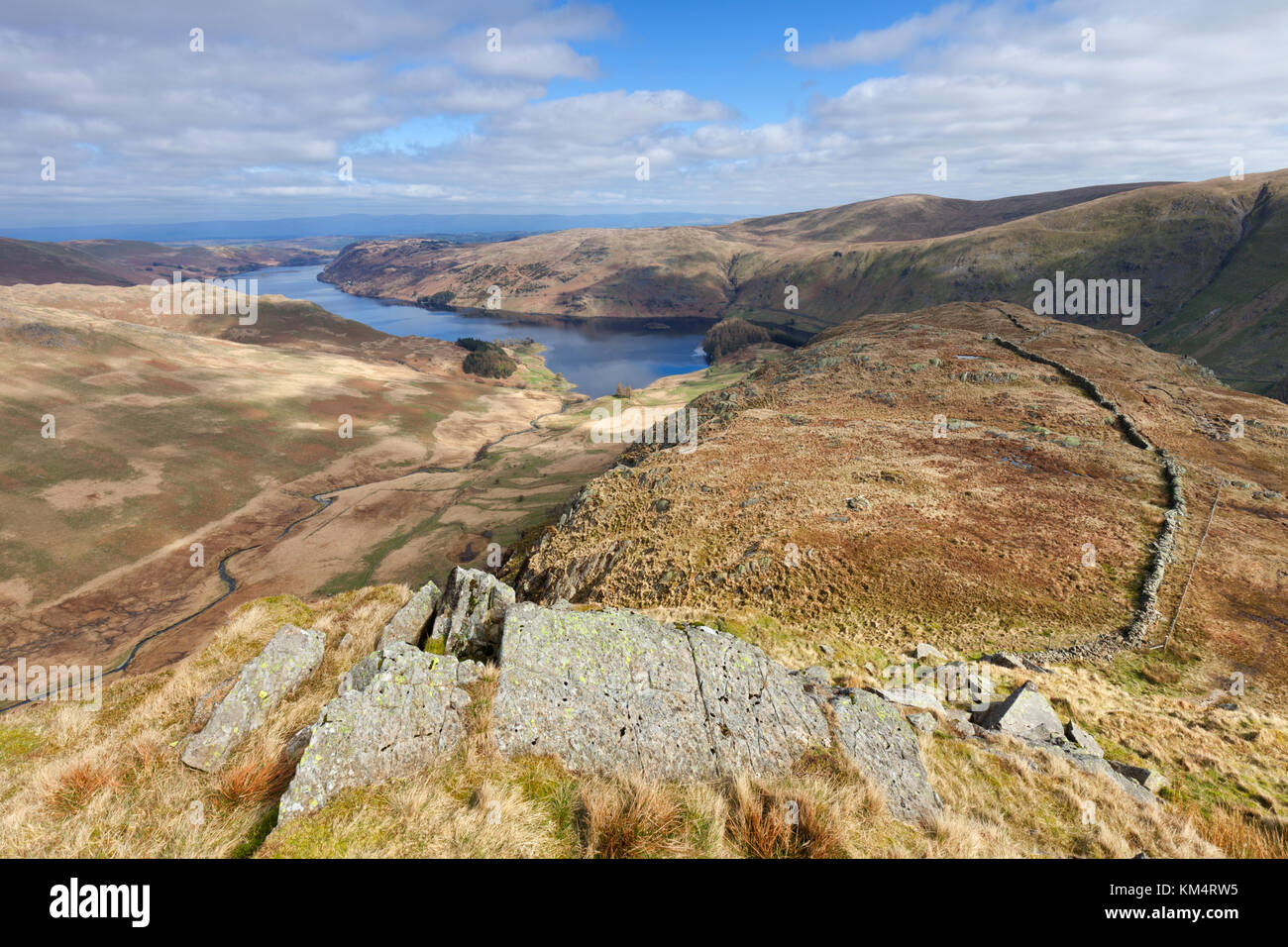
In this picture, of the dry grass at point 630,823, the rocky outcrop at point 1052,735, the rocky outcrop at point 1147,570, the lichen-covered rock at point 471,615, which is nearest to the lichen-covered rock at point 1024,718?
the rocky outcrop at point 1052,735

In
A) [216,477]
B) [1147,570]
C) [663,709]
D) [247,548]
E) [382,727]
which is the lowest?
[247,548]

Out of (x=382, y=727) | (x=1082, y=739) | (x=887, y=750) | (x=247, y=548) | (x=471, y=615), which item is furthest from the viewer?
(x=247, y=548)

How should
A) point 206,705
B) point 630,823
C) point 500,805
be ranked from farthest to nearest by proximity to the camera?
1. point 206,705
2. point 500,805
3. point 630,823

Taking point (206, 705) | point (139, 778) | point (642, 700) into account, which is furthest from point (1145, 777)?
point (206, 705)

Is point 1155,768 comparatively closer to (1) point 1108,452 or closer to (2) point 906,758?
(2) point 906,758

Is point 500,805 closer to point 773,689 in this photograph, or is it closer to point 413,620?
point 773,689

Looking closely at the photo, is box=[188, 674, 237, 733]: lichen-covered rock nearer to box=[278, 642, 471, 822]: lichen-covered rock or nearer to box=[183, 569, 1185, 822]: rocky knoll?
box=[183, 569, 1185, 822]: rocky knoll

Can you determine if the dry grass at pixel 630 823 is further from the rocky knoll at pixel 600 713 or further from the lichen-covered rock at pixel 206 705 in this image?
the lichen-covered rock at pixel 206 705
